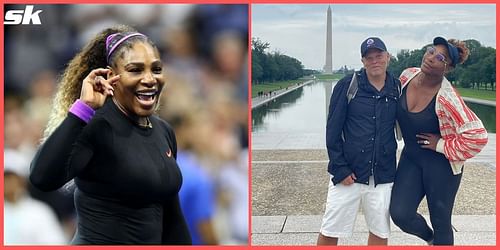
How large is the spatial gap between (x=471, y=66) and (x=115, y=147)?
2.16 meters

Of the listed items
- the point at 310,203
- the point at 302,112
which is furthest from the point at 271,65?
the point at 310,203

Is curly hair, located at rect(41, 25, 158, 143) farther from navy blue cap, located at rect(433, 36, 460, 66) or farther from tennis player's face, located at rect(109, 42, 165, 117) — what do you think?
navy blue cap, located at rect(433, 36, 460, 66)

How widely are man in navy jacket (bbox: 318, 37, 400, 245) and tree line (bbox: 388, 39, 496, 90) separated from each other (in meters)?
0.10

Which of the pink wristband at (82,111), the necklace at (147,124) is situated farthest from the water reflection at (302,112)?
the pink wristband at (82,111)

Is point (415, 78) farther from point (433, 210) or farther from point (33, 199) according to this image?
point (33, 199)

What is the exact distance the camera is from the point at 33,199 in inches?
131

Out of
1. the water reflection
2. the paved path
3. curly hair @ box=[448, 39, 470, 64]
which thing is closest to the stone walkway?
the paved path

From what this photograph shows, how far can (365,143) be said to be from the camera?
346cm

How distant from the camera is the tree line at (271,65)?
366 cm

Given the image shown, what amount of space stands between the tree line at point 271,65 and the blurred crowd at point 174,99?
398 mm

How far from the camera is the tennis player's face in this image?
2969 millimetres

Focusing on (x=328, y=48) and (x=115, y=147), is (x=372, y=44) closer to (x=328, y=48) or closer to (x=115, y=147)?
(x=328, y=48)

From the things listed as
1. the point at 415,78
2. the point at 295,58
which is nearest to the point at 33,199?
the point at 295,58

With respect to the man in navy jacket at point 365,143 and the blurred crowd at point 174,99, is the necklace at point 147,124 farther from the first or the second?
the man in navy jacket at point 365,143
